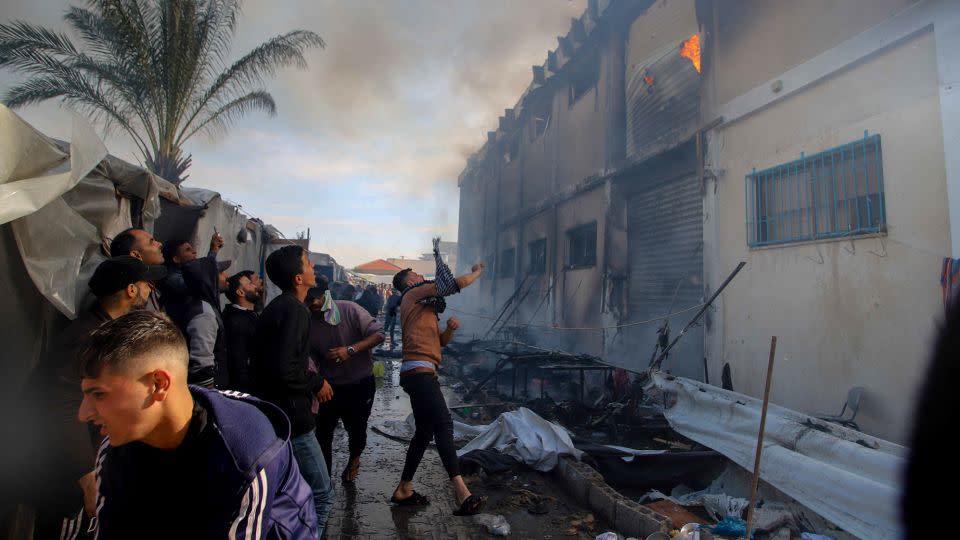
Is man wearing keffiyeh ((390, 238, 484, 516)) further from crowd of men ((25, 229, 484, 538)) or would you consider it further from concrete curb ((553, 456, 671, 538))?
concrete curb ((553, 456, 671, 538))

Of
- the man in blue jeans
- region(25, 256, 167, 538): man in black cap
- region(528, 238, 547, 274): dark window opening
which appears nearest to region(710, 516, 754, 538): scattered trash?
the man in blue jeans

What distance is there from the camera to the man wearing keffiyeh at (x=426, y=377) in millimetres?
3740

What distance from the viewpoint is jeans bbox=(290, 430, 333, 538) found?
2729 millimetres

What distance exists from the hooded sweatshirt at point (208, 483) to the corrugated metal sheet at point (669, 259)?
7091 millimetres

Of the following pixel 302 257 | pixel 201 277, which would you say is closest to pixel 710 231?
pixel 302 257

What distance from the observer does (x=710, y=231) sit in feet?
23.1

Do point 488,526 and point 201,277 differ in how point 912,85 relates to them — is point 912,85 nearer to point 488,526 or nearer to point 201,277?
point 488,526

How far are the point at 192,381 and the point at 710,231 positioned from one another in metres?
6.50

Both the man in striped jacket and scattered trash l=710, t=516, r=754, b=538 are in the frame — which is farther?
scattered trash l=710, t=516, r=754, b=538

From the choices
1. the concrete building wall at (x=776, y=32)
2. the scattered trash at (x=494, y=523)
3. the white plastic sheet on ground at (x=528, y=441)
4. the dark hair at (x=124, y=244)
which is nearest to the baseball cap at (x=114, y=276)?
the dark hair at (x=124, y=244)

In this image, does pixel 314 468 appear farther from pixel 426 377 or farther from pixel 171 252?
pixel 171 252

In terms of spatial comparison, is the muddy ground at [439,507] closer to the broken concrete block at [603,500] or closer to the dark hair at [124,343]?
the broken concrete block at [603,500]

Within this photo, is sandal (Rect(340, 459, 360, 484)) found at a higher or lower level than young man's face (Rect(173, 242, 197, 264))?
lower

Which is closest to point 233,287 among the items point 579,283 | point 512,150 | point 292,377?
point 292,377
